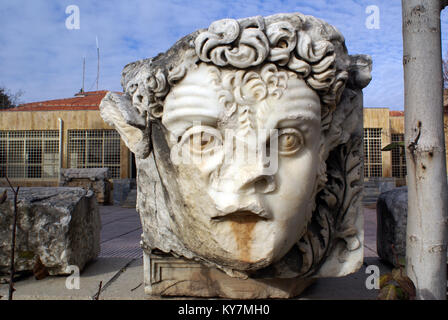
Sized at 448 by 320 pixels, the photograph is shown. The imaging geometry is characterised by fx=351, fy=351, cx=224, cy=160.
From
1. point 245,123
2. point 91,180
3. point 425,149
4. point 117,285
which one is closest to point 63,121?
point 91,180

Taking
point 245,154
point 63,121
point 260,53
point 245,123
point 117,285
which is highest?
point 63,121

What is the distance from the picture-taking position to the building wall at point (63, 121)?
43.3 feet

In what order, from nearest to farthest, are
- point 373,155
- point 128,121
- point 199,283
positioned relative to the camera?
point 128,121 < point 199,283 < point 373,155

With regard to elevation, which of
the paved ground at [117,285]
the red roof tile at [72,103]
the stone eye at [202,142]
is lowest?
the paved ground at [117,285]

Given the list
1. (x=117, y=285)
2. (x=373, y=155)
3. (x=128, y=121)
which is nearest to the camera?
(x=128, y=121)

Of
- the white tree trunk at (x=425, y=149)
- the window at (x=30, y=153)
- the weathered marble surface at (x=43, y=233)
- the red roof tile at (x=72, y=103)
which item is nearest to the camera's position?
the white tree trunk at (x=425, y=149)

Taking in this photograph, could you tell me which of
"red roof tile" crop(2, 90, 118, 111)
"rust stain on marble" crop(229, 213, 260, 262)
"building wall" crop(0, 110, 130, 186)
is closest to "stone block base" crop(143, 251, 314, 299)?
"rust stain on marble" crop(229, 213, 260, 262)

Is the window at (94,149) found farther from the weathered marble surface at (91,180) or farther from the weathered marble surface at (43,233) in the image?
the weathered marble surface at (43,233)

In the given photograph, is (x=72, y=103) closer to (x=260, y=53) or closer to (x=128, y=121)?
(x=128, y=121)

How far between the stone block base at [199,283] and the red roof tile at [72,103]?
15.1 m

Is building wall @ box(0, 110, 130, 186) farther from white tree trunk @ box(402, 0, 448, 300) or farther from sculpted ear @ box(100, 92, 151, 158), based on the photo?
white tree trunk @ box(402, 0, 448, 300)

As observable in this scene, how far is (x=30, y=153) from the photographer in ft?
45.2

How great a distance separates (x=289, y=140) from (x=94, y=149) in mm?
13202

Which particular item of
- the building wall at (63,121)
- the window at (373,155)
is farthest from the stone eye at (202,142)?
the window at (373,155)
